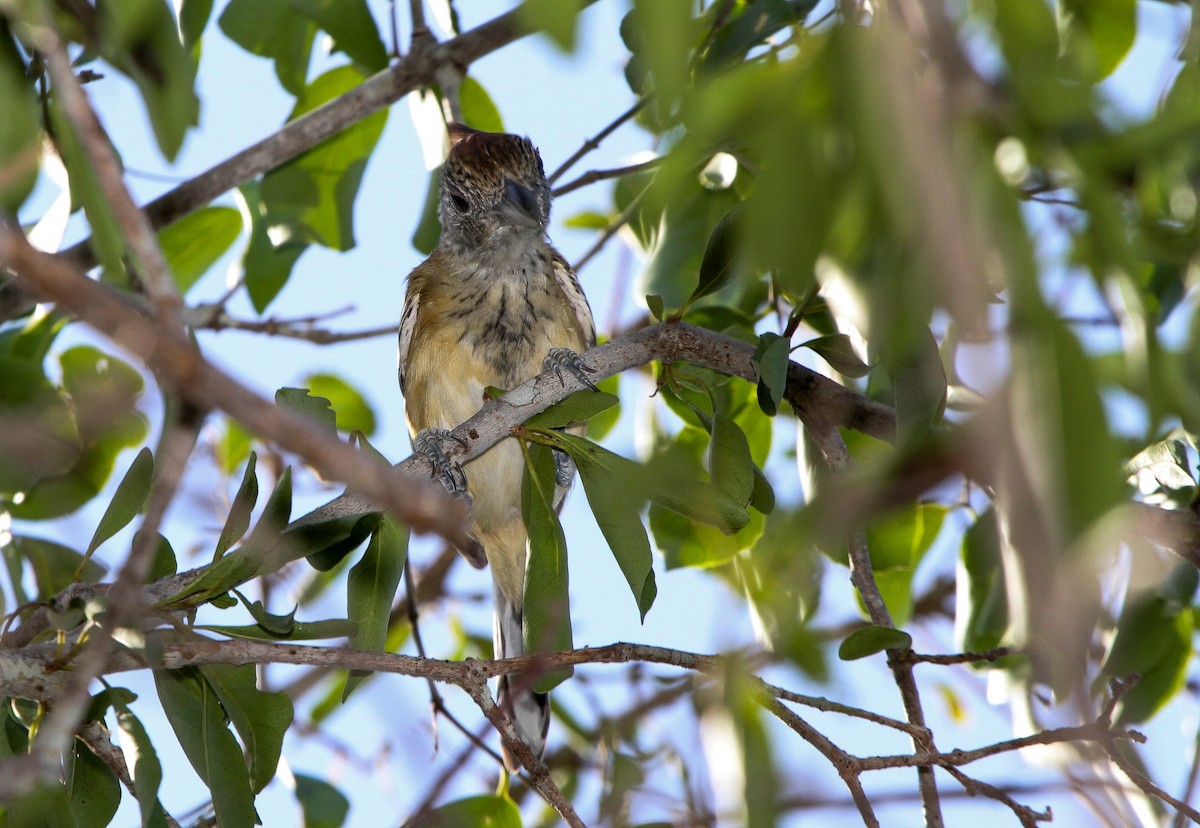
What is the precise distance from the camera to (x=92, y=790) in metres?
2.72

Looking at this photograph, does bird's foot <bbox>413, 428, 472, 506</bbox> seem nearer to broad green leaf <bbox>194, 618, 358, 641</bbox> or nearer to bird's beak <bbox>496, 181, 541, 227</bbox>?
broad green leaf <bbox>194, 618, 358, 641</bbox>

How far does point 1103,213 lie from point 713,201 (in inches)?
112

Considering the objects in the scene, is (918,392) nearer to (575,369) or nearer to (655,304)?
(655,304)

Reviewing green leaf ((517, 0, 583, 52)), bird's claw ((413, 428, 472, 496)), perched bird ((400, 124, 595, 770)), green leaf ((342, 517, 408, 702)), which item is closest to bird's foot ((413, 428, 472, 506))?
bird's claw ((413, 428, 472, 496))

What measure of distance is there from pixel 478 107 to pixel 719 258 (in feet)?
6.86

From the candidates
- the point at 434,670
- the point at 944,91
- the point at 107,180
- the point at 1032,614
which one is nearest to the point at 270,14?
the point at 434,670

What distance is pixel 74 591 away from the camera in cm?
254

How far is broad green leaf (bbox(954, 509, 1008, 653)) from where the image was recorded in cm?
361

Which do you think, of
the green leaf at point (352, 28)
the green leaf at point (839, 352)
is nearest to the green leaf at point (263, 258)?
the green leaf at point (352, 28)

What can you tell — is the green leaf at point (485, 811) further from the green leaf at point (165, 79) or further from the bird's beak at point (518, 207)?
the bird's beak at point (518, 207)

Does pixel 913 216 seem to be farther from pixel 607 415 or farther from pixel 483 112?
pixel 483 112

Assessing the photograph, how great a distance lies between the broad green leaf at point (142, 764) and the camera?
247 cm

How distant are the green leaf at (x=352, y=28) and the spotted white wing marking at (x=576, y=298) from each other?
1.31 m

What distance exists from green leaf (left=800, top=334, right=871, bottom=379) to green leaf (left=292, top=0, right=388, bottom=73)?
1.80 m
